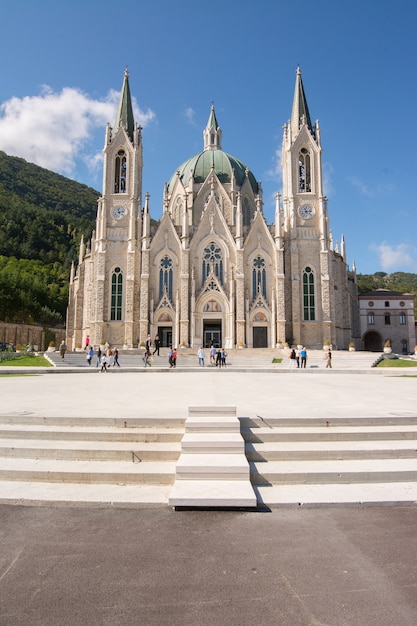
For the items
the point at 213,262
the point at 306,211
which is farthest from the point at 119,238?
the point at 306,211

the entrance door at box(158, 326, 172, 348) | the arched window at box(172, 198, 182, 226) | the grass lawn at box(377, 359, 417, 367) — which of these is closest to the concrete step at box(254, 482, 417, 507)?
the grass lawn at box(377, 359, 417, 367)

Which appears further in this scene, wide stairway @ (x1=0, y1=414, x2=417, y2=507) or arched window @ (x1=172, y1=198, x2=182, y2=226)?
arched window @ (x1=172, y1=198, x2=182, y2=226)

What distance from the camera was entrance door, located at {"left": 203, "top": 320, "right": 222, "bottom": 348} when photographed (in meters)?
43.5

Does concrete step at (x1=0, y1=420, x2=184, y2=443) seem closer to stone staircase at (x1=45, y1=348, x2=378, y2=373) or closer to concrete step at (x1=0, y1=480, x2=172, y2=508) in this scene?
concrete step at (x1=0, y1=480, x2=172, y2=508)

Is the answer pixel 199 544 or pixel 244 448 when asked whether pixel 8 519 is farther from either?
pixel 244 448

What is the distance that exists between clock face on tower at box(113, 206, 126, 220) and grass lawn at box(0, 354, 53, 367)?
18628mm

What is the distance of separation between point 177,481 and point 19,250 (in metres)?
90.4

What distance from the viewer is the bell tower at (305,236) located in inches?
1702

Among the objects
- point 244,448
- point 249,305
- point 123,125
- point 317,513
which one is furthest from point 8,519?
point 123,125

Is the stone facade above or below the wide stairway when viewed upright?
above

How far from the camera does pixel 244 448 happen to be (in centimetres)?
575

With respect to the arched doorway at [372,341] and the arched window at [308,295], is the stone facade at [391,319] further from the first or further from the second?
the arched window at [308,295]

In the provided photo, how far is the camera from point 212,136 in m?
60.9

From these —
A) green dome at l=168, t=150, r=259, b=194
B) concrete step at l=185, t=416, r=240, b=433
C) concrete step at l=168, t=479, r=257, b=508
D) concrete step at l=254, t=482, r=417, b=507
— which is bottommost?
concrete step at l=254, t=482, r=417, b=507
